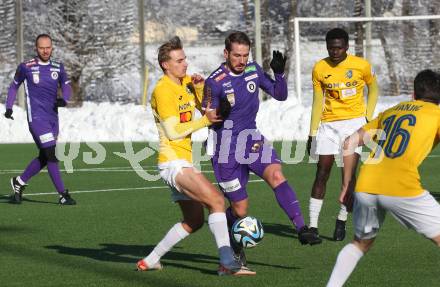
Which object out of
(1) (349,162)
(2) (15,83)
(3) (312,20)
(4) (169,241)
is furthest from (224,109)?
(3) (312,20)

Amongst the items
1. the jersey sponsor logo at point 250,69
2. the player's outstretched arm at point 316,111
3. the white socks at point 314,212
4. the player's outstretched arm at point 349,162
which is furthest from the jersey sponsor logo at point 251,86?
the white socks at point 314,212

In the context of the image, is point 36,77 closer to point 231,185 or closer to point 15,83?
point 15,83

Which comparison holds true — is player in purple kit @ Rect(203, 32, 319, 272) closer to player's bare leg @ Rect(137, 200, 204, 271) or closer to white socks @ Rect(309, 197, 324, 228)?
player's bare leg @ Rect(137, 200, 204, 271)

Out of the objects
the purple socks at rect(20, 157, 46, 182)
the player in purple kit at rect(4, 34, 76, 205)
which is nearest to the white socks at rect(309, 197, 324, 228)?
the player in purple kit at rect(4, 34, 76, 205)

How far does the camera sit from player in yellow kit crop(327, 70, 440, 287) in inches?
318

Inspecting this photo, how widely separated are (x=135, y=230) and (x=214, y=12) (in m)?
22.5

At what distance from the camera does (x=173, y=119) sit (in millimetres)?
9844

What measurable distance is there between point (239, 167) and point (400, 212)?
2.90 meters

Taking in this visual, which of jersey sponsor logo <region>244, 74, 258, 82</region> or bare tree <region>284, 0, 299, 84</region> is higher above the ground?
bare tree <region>284, 0, 299, 84</region>

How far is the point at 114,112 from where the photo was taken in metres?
32.0

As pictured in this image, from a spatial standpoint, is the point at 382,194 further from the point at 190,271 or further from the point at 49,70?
the point at 49,70

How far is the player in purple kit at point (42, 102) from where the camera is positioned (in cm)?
1645

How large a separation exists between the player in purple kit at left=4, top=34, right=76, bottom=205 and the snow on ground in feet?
Result: 42.1

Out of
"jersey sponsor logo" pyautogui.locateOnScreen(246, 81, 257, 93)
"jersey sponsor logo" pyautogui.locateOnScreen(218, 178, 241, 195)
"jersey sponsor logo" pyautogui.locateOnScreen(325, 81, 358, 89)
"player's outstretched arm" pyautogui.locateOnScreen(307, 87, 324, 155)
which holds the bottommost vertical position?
"jersey sponsor logo" pyautogui.locateOnScreen(218, 178, 241, 195)
